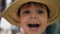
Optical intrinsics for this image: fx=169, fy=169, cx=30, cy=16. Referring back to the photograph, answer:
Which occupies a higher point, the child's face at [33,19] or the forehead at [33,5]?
the forehead at [33,5]

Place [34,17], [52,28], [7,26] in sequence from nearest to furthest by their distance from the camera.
Answer: [34,17] < [52,28] < [7,26]

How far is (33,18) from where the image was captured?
54 cm

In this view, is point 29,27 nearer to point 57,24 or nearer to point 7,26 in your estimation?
point 57,24

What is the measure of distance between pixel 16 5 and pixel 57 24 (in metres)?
0.27

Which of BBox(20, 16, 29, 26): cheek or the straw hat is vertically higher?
the straw hat

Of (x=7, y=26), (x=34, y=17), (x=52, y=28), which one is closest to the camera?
(x=34, y=17)

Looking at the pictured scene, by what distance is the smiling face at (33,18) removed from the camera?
54 cm

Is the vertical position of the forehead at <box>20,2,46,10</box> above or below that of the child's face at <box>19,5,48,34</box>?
above

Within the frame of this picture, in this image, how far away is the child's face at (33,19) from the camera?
0.54 metres

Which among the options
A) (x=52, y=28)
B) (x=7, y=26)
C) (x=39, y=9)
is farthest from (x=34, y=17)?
(x=7, y=26)

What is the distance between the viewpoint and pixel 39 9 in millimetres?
559

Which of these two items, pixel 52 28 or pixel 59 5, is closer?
pixel 59 5

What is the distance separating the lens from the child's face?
0.54 m

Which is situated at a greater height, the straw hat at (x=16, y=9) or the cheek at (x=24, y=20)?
the straw hat at (x=16, y=9)
